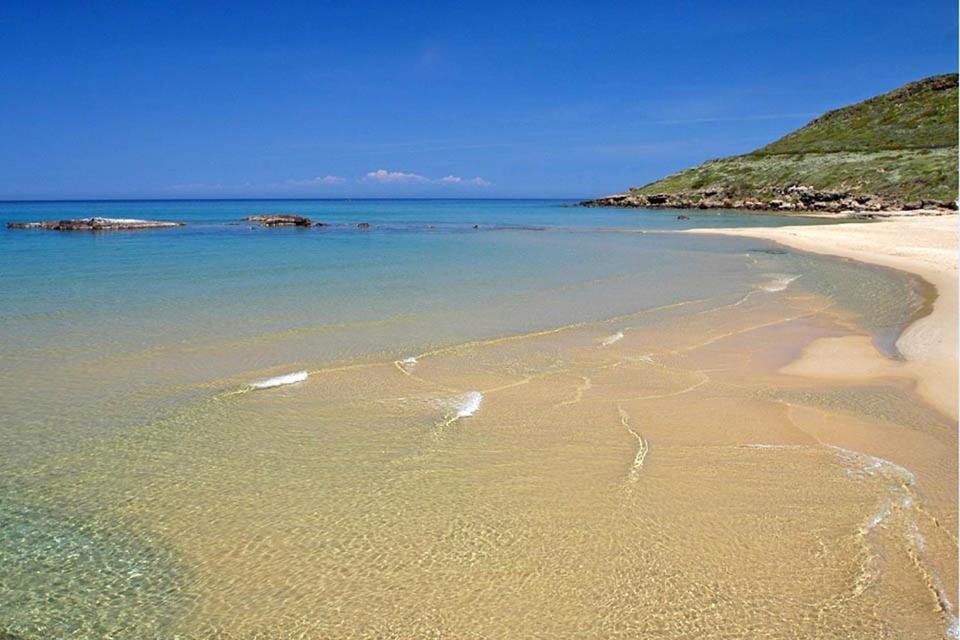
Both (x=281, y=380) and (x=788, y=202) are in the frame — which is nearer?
(x=281, y=380)

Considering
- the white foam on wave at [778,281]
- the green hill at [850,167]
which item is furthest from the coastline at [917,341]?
the green hill at [850,167]

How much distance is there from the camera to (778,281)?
2270cm

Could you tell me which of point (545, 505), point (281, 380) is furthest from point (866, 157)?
point (545, 505)

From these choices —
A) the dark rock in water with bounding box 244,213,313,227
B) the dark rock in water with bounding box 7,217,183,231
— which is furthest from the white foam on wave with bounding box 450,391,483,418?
the dark rock in water with bounding box 244,213,313,227

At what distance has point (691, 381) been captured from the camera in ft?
34.2

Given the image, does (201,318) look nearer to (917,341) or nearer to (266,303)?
(266,303)

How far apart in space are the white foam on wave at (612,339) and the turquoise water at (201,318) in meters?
1.71

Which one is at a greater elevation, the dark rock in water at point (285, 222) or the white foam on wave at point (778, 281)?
the dark rock in water at point (285, 222)

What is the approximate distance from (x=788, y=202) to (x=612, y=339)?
72061 mm

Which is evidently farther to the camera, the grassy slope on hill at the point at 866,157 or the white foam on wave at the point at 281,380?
the grassy slope on hill at the point at 866,157

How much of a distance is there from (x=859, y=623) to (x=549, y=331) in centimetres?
1012

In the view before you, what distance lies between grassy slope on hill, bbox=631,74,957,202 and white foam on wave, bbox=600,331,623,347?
199 feet

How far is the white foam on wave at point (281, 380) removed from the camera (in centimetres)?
1017

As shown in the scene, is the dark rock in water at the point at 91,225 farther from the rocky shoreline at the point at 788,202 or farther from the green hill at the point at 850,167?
the green hill at the point at 850,167
